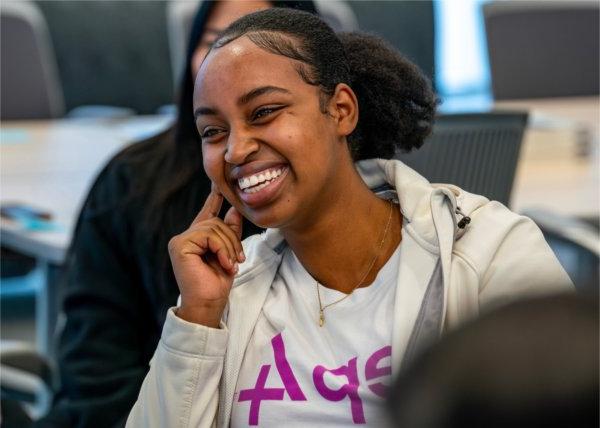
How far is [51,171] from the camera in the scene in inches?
110

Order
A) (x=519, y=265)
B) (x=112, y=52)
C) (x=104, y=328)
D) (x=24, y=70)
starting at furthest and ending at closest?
(x=112, y=52), (x=24, y=70), (x=104, y=328), (x=519, y=265)

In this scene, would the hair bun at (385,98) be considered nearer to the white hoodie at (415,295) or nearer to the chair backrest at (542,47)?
the white hoodie at (415,295)

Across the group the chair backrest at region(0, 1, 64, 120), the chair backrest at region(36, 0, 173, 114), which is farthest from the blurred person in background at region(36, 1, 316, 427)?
the chair backrest at region(36, 0, 173, 114)

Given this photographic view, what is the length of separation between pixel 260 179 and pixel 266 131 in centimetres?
5

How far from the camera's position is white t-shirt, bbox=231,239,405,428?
3.66 feet

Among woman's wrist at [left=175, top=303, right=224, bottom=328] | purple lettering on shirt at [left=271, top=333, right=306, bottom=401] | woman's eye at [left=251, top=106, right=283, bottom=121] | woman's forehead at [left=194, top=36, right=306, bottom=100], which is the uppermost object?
woman's forehead at [left=194, top=36, right=306, bottom=100]

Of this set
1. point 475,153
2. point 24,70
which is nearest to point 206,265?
point 475,153

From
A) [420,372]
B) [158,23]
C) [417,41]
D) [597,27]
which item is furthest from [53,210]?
[417,41]

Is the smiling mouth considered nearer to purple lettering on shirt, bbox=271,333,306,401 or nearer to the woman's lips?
the woman's lips

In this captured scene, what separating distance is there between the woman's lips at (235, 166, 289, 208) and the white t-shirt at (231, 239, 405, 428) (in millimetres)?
146

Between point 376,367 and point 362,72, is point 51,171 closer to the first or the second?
point 362,72

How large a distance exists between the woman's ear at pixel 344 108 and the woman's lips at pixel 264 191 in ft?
0.36

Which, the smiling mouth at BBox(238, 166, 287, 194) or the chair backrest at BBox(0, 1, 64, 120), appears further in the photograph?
the chair backrest at BBox(0, 1, 64, 120)

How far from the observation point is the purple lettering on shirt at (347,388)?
3.63 feet
